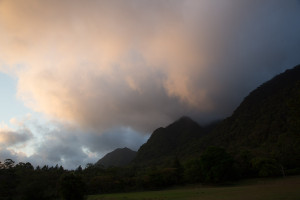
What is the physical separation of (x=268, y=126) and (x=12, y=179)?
150 meters

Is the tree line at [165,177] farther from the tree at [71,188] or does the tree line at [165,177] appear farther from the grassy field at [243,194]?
the grassy field at [243,194]

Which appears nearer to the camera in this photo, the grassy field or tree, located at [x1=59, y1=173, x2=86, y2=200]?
the grassy field

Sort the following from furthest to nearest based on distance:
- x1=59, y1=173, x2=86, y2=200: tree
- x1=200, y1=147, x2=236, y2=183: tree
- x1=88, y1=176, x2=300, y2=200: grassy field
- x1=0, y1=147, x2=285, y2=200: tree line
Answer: x1=200, y1=147, x2=236, y2=183: tree → x1=0, y1=147, x2=285, y2=200: tree line → x1=59, y1=173, x2=86, y2=200: tree → x1=88, y1=176, x2=300, y2=200: grassy field

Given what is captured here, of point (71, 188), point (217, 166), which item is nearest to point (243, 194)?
point (71, 188)

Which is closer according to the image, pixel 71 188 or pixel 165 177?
pixel 71 188

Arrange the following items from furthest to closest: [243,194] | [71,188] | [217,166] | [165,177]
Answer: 1. [165,177]
2. [217,166]
3. [71,188]
4. [243,194]

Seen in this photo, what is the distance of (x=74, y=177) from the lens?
42281 mm

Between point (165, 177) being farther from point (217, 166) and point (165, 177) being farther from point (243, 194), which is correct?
point (243, 194)

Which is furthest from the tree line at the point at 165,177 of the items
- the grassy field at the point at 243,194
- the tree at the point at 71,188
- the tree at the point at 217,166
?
the grassy field at the point at 243,194

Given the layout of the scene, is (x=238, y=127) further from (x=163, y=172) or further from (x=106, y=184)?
(x=106, y=184)

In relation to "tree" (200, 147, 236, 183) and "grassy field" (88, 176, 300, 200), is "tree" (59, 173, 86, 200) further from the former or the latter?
"tree" (200, 147, 236, 183)

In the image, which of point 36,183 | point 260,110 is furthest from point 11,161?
point 260,110

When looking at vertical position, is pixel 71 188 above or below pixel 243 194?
above

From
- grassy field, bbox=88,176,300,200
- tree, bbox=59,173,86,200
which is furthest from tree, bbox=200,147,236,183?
tree, bbox=59,173,86,200
